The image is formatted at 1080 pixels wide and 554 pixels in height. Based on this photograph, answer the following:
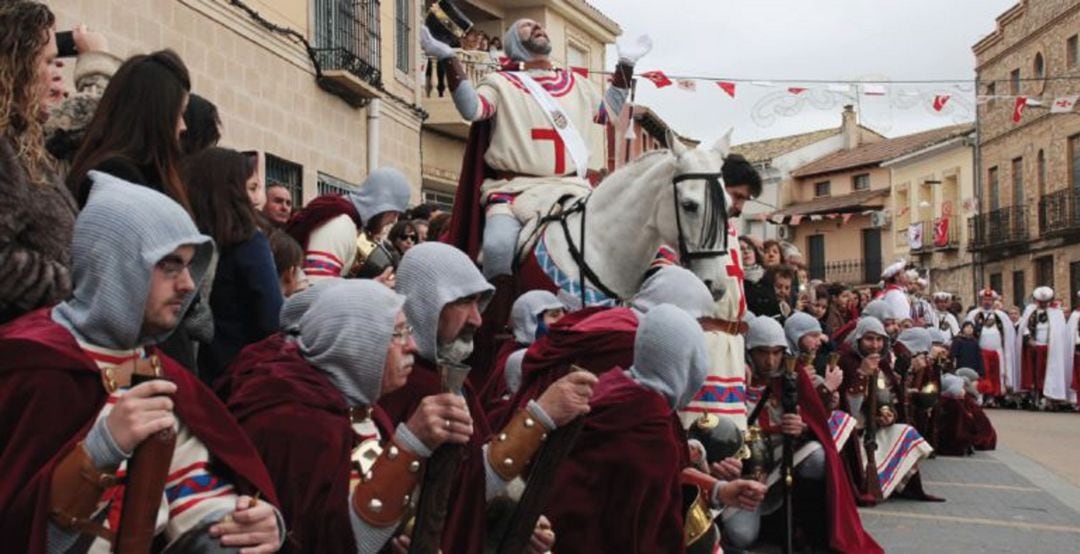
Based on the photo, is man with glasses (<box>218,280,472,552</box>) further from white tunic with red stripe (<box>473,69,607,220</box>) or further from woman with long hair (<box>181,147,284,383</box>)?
white tunic with red stripe (<box>473,69,607,220</box>)

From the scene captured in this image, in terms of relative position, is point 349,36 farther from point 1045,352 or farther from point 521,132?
point 1045,352

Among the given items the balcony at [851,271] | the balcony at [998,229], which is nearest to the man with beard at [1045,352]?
the balcony at [998,229]

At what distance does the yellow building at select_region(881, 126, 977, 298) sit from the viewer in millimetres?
46969

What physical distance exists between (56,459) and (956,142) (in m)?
46.9

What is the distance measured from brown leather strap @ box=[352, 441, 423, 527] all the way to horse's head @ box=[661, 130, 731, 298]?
3.19 meters

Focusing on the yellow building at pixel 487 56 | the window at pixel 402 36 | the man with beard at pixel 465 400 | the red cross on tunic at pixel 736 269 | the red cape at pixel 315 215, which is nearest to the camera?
the man with beard at pixel 465 400

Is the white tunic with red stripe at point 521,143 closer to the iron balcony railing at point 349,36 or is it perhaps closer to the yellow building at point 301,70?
the yellow building at point 301,70

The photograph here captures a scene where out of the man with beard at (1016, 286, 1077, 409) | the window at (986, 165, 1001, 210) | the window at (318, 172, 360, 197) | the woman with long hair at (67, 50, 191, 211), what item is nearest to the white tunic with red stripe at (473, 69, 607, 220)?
the woman with long hair at (67, 50, 191, 211)

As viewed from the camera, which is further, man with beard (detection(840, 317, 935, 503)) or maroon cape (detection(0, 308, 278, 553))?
man with beard (detection(840, 317, 935, 503))

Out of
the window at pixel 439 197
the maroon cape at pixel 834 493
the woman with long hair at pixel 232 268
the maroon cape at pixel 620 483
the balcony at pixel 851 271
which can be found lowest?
the maroon cape at pixel 834 493

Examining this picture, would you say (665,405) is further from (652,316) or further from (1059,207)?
(1059,207)

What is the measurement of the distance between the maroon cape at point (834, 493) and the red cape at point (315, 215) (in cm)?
325

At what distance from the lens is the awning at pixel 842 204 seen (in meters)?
55.6

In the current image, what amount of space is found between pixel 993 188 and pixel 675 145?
4087 centimetres
